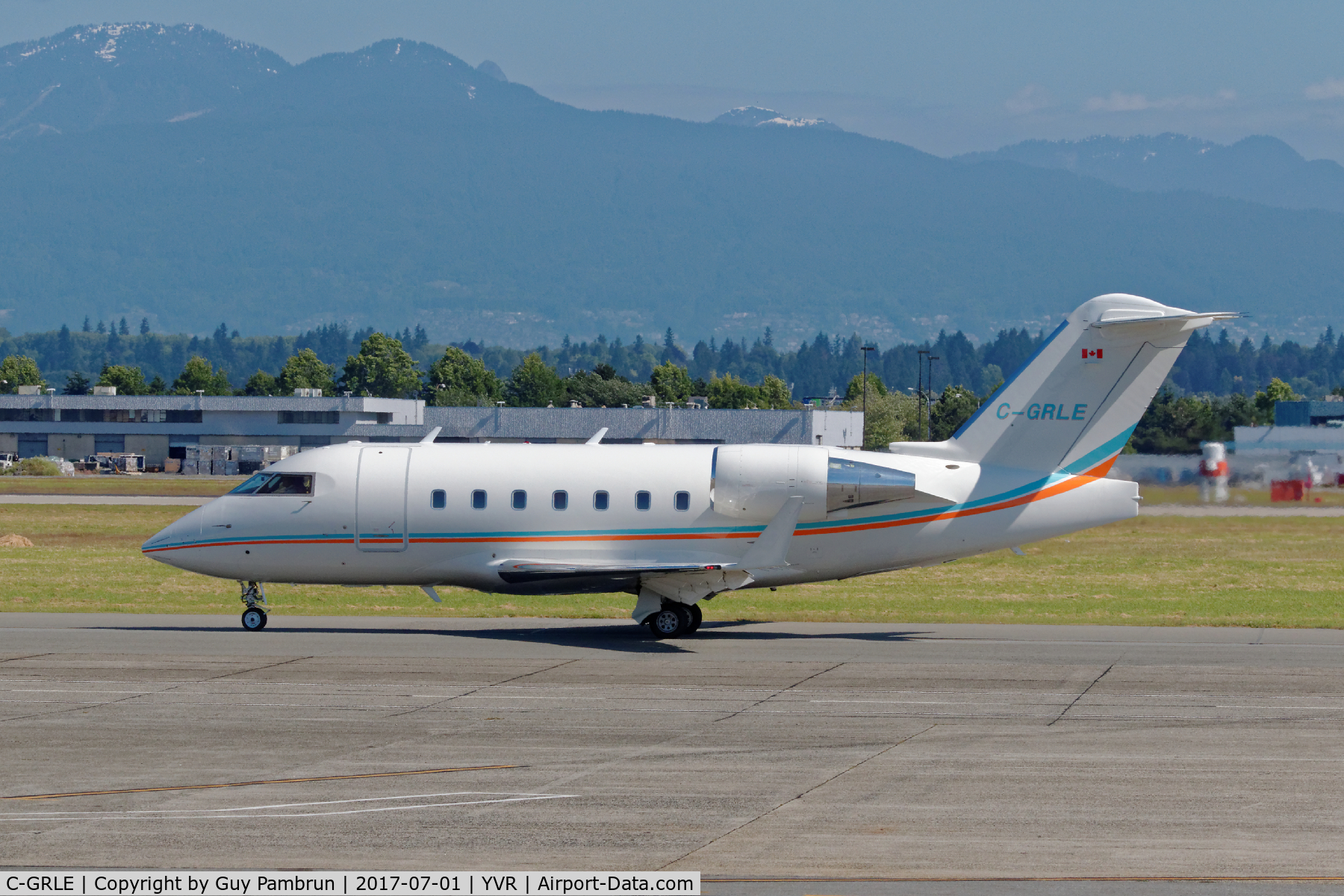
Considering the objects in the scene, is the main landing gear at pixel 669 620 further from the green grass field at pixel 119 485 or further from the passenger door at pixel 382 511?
the green grass field at pixel 119 485

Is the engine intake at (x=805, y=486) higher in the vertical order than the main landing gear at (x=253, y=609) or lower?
higher

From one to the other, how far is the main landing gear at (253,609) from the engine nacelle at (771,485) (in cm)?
984

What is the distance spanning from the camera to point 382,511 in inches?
1194

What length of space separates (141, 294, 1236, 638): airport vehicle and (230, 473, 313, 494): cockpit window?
0.97 ft

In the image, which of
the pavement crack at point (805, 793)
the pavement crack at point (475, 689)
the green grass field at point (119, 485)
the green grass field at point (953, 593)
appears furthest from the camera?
the green grass field at point (119, 485)

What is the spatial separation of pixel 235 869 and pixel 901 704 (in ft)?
37.9

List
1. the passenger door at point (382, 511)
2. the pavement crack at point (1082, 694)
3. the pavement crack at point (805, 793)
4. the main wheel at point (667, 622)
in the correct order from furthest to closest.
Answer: the passenger door at point (382, 511)
the main wheel at point (667, 622)
the pavement crack at point (1082, 694)
the pavement crack at point (805, 793)

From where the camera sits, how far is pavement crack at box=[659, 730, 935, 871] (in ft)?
47.6

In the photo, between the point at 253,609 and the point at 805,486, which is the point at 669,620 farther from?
the point at 253,609

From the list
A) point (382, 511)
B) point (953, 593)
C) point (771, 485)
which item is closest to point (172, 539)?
point (382, 511)

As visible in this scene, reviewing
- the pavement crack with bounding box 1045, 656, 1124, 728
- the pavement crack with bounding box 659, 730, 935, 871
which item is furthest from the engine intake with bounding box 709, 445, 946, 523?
the pavement crack with bounding box 659, 730, 935, 871

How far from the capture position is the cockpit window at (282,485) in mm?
30922

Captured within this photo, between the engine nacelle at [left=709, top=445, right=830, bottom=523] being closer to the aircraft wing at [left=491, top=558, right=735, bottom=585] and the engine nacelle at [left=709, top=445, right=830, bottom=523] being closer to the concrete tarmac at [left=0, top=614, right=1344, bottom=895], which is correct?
the aircraft wing at [left=491, top=558, right=735, bottom=585]

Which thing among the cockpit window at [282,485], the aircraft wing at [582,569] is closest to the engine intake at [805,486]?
the aircraft wing at [582,569]
